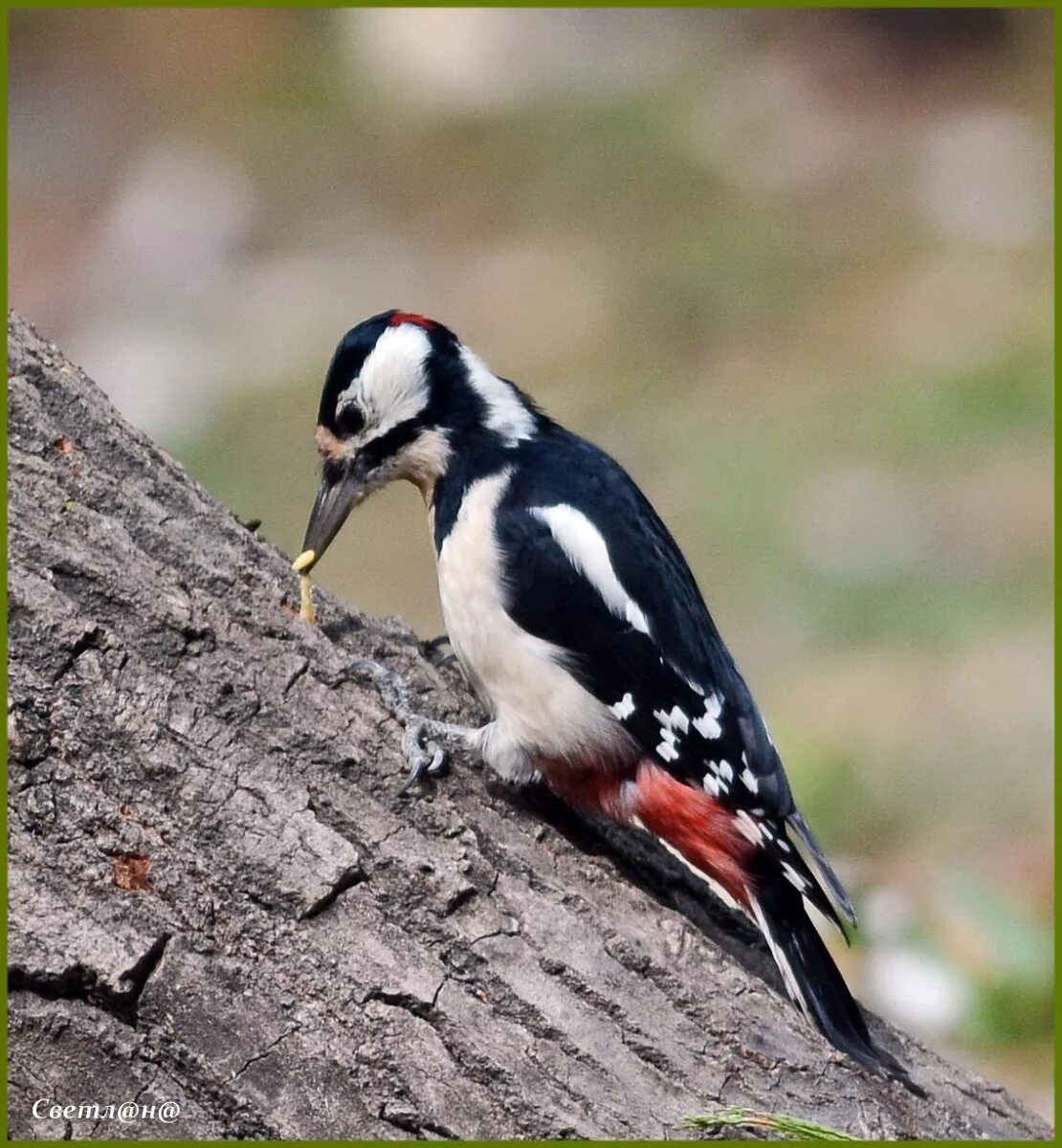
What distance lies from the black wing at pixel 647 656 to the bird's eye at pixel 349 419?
329 mm

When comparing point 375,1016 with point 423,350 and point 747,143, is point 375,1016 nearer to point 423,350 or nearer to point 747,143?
point 423,350

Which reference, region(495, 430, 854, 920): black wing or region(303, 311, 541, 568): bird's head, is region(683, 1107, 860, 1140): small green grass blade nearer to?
region(495, 430, 854, 920): black wing

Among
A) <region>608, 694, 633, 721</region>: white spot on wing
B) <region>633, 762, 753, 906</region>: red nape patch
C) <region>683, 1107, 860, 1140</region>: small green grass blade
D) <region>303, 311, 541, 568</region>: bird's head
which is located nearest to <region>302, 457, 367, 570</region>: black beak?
<region>303, 311, 541, 568</region>: bird's head

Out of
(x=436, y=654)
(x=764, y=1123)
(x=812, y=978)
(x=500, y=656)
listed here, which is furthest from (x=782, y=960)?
(x=436, y=654)

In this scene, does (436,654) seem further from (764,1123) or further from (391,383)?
(764,1123)

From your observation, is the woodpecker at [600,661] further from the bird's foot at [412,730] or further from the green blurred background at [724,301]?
the green blurred background at [724,301]

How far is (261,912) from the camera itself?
1845 mm

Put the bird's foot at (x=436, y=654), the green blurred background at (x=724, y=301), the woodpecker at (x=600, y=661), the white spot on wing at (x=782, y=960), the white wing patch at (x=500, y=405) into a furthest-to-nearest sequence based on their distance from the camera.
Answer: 1. the green blurred background at (x=724, y=301)
2. the white wing patch at (x=500, y=405)
3. the bird's foot at (x=436, y=654)
4. the woodpecker at (x=600, y=661)
5. the white spot on wing at (x=782, y=960)

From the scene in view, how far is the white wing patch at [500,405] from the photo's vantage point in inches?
104

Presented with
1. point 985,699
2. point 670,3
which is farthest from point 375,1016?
point 670,3

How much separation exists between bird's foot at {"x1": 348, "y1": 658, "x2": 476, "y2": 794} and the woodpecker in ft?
0.28

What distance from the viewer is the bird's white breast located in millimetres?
2371

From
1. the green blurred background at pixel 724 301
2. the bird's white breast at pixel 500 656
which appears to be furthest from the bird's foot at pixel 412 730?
the green blurred background at pixel 724 301

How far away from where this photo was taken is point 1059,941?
132 inches
